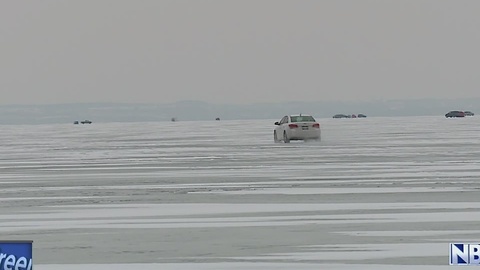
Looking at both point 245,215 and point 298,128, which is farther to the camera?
point 298,128

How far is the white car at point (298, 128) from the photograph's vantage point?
49.1m

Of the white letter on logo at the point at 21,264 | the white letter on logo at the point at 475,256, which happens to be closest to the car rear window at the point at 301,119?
the white letter on logo at the point at 475,256

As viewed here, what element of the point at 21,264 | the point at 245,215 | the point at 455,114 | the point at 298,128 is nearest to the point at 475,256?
the point at 21,264

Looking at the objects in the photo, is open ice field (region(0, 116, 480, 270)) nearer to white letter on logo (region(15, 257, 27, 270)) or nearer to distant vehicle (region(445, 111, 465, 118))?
white letter on logo (region(15, 257, 27, 270))

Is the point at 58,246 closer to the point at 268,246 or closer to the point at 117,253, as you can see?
the point at 117,253

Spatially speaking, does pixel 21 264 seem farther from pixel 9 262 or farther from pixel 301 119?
pixel 301 119

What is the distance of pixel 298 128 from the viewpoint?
1938 inches

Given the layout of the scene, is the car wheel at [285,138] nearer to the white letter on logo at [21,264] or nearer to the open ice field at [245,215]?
the open ice field at [245,215]

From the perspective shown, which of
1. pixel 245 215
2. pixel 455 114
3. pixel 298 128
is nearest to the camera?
pixel 245 215

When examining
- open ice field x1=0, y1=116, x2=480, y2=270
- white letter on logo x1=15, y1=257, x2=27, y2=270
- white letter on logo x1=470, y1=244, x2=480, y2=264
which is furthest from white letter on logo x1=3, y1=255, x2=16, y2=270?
white letter on logo x1=470, y1=244, x2=480, y2=264

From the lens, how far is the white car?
161 feet

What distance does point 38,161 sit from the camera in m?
34.7

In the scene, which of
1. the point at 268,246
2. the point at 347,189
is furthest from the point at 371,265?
the point at 347,189

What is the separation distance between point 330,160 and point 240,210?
52.6ft
